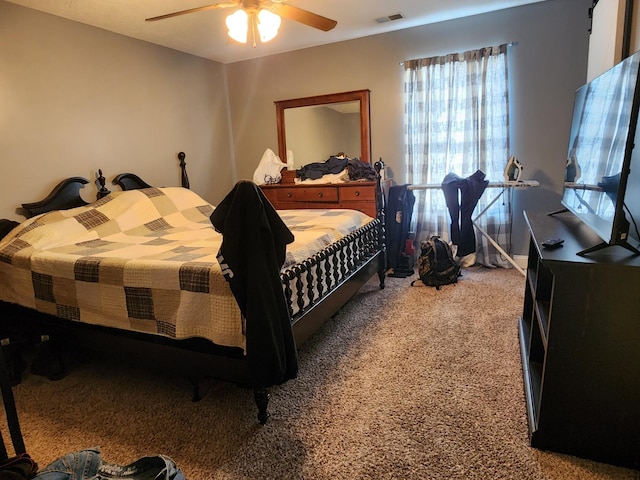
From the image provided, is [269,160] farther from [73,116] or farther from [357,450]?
[357,450]

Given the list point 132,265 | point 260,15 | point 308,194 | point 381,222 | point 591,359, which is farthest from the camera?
point 308,194

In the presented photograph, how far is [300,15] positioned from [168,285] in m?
1.67

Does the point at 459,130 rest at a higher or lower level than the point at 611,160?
higher

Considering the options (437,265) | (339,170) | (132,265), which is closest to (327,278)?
(132,265)

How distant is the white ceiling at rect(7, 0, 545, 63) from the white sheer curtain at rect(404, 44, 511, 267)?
40cm

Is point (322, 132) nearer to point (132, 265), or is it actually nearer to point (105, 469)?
point (132, 265)

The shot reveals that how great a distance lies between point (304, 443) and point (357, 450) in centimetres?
22

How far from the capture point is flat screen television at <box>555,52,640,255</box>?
4.31ft

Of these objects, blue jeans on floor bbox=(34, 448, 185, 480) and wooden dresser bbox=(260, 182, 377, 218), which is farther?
wooden dresser bbox=(260, 182, 377, 218)

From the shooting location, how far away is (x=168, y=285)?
6.05 feet

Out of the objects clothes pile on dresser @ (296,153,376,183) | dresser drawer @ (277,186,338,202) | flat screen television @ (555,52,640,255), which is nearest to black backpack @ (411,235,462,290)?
clothes pile on dresser @ (296,153,376,183)

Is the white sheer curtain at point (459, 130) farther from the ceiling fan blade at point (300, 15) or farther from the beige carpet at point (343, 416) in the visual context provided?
the ceiling fan blade at point (300, 15)

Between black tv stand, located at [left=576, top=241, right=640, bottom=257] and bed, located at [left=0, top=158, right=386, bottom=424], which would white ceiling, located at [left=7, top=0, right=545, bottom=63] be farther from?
black tv stand, located at [left=576, top=241, right=640, bottom=257]

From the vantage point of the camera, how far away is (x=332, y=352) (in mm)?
2418
